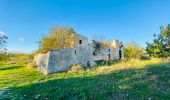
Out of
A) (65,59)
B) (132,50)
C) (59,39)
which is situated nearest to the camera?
(65,59)

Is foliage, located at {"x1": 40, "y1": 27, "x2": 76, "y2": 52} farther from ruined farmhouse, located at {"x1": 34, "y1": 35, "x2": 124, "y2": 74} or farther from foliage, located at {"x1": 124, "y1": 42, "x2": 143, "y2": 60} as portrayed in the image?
foliage, located at {"x1": 124, "y1": 42, "x2": 143, "y2": 60}

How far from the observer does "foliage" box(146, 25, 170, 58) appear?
106 feet

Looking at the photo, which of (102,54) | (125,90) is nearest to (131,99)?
(125,90)

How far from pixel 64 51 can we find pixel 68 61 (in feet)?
5.43

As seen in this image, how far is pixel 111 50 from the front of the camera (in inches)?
2223

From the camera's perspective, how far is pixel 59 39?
46.8 m

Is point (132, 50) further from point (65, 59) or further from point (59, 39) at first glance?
point (65, 59)

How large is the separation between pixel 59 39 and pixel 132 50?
75.9ft

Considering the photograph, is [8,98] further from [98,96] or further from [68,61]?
[68,61]

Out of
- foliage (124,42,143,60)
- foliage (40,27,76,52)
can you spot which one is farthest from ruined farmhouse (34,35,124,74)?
foliage (124,42,143,60)

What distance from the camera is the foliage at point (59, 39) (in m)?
45.6

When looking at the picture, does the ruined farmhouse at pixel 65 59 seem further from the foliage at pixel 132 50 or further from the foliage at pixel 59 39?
the foliage at pixel 132 50

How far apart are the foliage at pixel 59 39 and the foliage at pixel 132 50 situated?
62.3 ft

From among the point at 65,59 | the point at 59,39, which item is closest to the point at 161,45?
the point at 65,59
